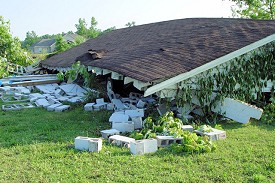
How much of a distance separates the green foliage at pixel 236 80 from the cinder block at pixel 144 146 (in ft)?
7.95

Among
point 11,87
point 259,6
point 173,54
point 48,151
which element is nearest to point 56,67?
point 11,87

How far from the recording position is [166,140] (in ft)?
19.0

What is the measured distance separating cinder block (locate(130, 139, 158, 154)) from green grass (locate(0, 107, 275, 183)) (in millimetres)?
130

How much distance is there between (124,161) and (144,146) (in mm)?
545

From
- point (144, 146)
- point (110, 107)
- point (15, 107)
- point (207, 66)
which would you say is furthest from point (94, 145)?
point (15, 107)

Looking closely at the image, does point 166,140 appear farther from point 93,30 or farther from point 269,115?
point 93,30

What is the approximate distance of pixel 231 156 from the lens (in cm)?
517

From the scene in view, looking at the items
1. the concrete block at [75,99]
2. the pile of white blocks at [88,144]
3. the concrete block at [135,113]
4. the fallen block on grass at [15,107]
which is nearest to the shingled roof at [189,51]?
the concrete block at [135,113]

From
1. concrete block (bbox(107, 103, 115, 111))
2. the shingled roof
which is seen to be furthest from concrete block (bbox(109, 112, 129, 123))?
concrete block (bbox(107, 103, 115, 111))

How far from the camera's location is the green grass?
4414 mm

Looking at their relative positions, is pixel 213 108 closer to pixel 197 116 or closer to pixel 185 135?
pixel 197 116

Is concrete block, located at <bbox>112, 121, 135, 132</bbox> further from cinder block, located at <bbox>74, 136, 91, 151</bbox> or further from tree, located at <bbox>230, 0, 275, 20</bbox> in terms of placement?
tree, located at <bbox>230, 0, 275, 20</bbox>

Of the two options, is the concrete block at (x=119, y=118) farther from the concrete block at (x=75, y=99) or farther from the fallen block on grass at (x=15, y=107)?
the fallen block on grass at (x=15, y=107)

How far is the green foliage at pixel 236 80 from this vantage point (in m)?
7.83
